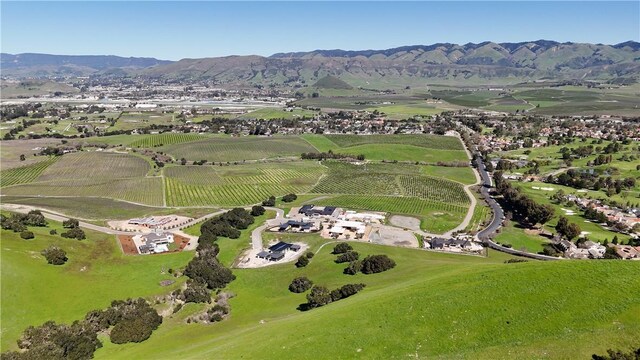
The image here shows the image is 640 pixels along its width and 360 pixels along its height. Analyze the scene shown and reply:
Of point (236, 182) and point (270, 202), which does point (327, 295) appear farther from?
point (236, 182)

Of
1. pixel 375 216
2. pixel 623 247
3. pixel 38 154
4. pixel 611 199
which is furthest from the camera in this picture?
pixel 38 154

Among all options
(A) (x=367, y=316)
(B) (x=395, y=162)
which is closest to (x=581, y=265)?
(A) (x=367, y=316)

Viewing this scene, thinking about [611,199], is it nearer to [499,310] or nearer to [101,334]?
[499,310]

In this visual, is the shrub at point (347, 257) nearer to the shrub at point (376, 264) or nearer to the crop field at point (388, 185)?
the shrub at point (376, 264)

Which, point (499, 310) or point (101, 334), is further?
point (101, 334)

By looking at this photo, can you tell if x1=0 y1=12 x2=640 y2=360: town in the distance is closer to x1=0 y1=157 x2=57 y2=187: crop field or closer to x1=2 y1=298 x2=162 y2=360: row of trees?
x1=2 y1=298 x2=162 y2=360: row of trees

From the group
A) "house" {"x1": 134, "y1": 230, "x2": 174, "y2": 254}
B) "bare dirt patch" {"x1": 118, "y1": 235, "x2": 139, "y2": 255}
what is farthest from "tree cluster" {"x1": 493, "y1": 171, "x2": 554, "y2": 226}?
"bare dirt patch" {"x1": 118, "y1": 235, "x2": 139, "y2": 255}
